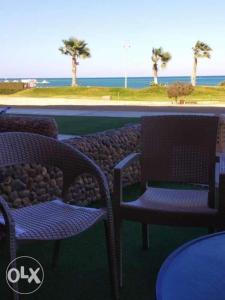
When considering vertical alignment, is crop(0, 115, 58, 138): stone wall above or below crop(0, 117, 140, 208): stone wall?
above

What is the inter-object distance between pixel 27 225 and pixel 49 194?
145cm

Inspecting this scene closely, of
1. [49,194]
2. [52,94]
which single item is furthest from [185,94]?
[49,194]

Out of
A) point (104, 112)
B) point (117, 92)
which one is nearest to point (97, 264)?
point (104, 112)

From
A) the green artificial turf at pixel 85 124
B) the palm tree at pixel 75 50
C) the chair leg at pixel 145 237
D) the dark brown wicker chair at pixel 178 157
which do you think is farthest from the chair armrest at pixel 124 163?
the palm tree at pixel 75 50

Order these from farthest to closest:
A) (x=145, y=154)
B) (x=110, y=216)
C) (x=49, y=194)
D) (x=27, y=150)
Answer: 1. (x=49, y=194)
2. (x=145, y=154)
3. (x=27, y=150)
4. (x=110, y=216)

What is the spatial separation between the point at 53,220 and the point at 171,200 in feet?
2.69

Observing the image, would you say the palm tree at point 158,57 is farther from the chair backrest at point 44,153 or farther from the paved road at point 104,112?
the chair backrest at point 44,153

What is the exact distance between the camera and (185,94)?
2386 centimetres

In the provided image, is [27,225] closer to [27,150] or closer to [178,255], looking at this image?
[27,150]

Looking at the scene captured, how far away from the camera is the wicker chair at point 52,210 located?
2292mm

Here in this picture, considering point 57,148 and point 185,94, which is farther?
point 185,94

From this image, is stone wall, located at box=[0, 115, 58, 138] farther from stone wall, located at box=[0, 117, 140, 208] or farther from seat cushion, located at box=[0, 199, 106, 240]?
seat cushion, located at box=[0, 199, 106, 240]

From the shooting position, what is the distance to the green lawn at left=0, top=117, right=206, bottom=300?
2787mm

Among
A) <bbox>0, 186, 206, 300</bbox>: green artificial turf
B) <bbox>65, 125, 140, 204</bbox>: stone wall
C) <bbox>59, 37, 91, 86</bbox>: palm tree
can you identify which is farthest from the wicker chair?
<bbox>59, 37, 91, 86</bbox>: palm tree
